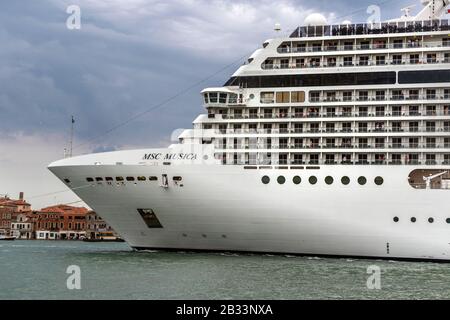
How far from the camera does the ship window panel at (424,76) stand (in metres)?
33.1

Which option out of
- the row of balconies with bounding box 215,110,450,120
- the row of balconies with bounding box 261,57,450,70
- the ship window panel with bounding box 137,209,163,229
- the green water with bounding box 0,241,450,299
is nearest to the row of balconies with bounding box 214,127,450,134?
the row of balconies with bounding box 215,110,450,120

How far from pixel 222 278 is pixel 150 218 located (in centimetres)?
979

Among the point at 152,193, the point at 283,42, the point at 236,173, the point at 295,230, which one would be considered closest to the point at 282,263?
the point at 295,230

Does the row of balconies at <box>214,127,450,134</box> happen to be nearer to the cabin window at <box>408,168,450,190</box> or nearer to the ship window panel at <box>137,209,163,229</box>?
the cabin window at <box>408,168,450,190</box>

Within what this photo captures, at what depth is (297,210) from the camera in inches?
1244

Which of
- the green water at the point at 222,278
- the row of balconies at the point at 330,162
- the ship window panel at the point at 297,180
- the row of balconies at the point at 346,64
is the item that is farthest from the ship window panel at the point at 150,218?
the row of balconies at the point at 346,64

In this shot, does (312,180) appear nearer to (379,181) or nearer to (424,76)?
(379,181)

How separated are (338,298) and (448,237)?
12.0m

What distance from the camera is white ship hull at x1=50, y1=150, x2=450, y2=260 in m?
31.2

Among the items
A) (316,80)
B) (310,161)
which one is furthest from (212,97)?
(310,161)

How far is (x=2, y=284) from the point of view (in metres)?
24.4

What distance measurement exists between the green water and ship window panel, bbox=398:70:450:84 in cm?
923

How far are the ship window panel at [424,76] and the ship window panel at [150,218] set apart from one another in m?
14.3

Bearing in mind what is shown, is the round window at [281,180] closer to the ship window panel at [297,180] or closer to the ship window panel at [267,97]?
the ship window panel at [297,180]
